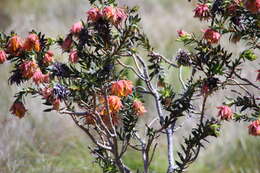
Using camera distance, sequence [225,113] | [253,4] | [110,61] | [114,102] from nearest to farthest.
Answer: [253,4]
[110,61]
[114,102]
[225,113]

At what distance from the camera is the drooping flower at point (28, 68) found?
185cm

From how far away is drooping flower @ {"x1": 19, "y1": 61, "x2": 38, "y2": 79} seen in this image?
1.85 meters

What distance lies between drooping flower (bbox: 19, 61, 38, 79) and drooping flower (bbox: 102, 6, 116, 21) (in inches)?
12.6

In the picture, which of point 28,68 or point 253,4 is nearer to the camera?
point 253,4

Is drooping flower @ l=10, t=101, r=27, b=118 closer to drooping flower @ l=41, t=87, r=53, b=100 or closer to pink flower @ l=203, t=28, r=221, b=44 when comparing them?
drooping flower @ l=41, t=87, r=53, b=100

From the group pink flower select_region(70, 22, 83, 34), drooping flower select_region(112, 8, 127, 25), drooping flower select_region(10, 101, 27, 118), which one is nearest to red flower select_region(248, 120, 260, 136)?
drooping flower select_region(112, 8, 127, 25)

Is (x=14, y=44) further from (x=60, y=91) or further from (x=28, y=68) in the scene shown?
(x=60, y=91)

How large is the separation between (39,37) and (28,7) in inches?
418

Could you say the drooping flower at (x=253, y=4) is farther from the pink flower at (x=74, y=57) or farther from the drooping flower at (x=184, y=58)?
the pink flower at (x=74, y=57)

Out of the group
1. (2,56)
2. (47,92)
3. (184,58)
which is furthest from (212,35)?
(2,56)

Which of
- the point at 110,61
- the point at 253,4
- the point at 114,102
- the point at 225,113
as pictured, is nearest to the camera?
the point at 253,4

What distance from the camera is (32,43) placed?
1911mm

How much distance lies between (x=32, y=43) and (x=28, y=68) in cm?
10

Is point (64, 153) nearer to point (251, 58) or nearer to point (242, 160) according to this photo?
point (242, 160)
